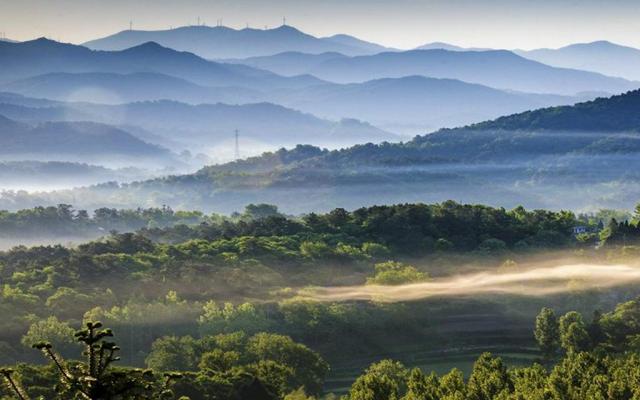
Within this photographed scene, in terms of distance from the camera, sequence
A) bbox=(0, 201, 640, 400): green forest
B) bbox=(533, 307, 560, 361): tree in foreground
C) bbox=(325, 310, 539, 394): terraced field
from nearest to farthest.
Answer: bbox=(0, 201, 640, 400): green forest < bbox=(533, 307, 560, 361): tree in foreground < bbox=(325, 310, 539, 394): terraced field

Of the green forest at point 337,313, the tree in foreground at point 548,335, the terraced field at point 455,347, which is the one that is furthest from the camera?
the terraced field at point 455,347

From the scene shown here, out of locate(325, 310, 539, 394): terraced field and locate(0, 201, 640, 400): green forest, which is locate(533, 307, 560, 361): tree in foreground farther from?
locate(325, 310, 539, 394): terraced field

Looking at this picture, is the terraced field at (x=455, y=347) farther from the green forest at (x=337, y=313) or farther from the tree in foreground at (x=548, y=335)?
the tree in foreground at (x=548, y=335)

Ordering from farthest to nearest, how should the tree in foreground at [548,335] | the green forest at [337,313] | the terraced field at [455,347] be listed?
1. the terraced field at [455,347]
2. the tree in foreground at [548,335]
3. the green forest at [337,313]

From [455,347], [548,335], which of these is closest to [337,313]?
[455,347]

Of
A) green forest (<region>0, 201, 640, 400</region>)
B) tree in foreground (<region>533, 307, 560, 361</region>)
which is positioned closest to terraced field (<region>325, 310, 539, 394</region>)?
green forest (<region>0, 201, 640, 400</region>)

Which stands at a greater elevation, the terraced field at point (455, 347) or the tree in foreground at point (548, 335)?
the tree in foreground at point (548, 335)

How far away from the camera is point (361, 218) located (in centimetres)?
12850

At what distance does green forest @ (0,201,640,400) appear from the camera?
5294 centimetres

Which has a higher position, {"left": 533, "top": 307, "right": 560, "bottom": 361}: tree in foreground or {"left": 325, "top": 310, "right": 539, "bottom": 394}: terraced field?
{"left": 533, "top": 307, "right": 560, "bottom": 361}: tree in foreground

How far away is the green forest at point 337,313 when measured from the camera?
52.9 m

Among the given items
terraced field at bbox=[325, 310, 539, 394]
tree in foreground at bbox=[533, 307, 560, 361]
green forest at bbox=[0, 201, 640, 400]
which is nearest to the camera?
green forest at bbox=[0, 201, 640, 400]

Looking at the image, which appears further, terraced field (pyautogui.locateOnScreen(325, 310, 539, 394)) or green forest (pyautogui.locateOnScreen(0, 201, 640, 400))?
terraced field (pyautogui.locateOnScreen(325, 310, 539, 394))

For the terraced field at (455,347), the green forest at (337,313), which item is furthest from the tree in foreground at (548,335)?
the terraced field at (455,347)
